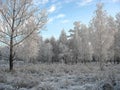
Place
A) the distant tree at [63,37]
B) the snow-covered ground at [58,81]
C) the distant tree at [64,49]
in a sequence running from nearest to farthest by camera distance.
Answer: the snow-covered ground at [58,81]
the distant tree at [64,49]
the distant tree at [63,37]

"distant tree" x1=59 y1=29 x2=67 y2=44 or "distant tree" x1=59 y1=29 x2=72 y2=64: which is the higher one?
"distant tree" x1=59 y1=29 x2=67 y2=44

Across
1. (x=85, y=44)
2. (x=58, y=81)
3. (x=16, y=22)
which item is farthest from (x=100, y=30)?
(x=85, y=44)

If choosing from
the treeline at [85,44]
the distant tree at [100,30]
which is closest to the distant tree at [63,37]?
the treeline at [85,44]

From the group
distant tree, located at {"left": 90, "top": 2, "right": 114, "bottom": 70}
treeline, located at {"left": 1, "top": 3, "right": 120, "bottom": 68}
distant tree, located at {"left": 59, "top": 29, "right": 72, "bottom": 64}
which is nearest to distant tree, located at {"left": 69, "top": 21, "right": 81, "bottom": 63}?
treeline, located at {"left": 1, "top": 3, "right": 120, "bottom": 68}

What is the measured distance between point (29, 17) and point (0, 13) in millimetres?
2762

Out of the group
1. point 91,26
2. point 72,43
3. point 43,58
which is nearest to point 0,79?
point 91,26

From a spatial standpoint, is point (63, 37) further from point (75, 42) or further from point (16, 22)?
point (16, 22)

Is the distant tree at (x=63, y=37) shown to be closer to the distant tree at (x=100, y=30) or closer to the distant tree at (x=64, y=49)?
the distant tree at (x=64, y=49)

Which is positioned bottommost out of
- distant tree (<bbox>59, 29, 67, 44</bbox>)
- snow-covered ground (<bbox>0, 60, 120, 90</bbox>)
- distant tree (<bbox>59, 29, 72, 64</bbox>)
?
snow-covered ground (<bbox>0, 60, 120, 90</bbox>)

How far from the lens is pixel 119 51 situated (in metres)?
36.8

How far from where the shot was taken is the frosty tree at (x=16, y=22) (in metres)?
19.0

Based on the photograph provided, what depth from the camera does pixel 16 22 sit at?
1931 cm

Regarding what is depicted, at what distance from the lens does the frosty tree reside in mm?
19031

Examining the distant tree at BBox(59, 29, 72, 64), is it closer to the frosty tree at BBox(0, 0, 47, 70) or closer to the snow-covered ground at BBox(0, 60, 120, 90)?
the frosty tree at BBox(0, 0, 47, 70)
